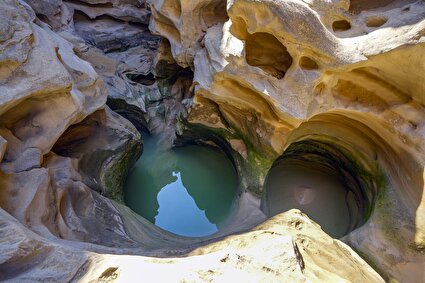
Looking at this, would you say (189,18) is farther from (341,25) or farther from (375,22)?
(375,22)

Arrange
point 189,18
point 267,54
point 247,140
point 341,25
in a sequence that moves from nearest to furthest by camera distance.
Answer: point 341,25 → point 267,54 → point 247,140 → point 189,18

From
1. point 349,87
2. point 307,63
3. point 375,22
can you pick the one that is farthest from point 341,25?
point 349,87

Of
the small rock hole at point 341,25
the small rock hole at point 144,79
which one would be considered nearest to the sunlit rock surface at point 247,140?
the small rock hole at point 341,25

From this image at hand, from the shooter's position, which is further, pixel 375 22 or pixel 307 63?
pixel 307 63

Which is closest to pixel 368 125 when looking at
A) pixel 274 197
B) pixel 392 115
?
pixel 392 115

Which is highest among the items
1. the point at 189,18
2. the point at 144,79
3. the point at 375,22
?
the point at 189,18
